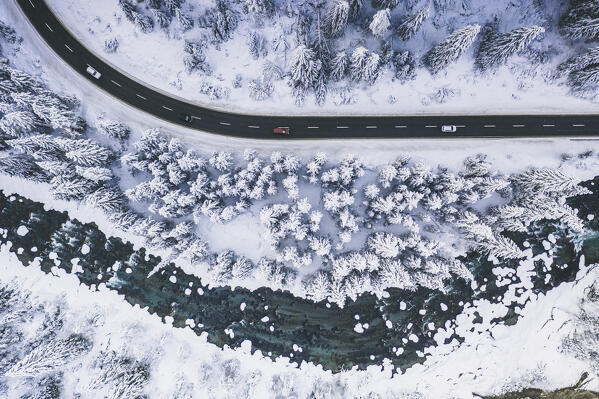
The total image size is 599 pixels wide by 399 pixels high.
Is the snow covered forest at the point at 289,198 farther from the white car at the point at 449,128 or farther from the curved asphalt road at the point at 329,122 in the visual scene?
the white car at the point at 449,128

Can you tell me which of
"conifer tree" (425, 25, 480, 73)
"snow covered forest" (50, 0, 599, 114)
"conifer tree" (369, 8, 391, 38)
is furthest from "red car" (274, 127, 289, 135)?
"conifer tree" (425, 25, 480, 73)

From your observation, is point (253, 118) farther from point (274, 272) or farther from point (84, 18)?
point (84, 18)

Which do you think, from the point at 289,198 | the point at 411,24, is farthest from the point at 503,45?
the point at 289,198

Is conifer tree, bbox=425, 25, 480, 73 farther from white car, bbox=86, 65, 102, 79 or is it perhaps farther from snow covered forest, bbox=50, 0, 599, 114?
white car, bbox=86, 65, 102, 79

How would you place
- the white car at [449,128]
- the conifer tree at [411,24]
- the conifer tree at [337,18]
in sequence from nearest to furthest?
the conifer tree at [337,18] → the conifer tree at [411,24] → the white car at [449,128]

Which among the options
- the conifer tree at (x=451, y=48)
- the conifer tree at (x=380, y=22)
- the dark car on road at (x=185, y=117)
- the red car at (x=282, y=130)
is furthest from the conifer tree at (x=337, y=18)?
the dark car on road at (x=185, y=117)

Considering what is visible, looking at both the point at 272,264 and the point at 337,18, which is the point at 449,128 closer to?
the point at 337,18
